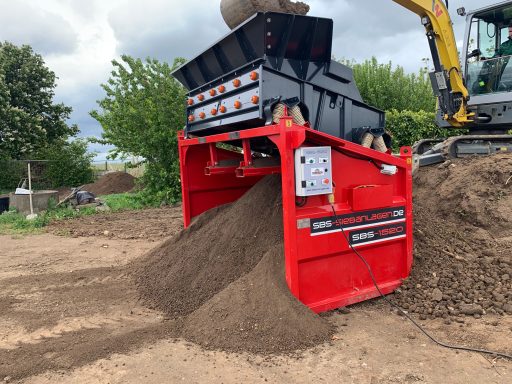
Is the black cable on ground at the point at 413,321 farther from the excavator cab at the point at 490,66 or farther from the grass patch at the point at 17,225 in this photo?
the grass patch at the point at 17,225

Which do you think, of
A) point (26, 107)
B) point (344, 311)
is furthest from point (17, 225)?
point (26, 107)

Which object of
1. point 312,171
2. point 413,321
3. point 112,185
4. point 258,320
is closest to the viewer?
point 258,320

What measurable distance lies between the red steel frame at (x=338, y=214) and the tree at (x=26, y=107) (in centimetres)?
1910

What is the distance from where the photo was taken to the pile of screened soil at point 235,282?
11.5 ft

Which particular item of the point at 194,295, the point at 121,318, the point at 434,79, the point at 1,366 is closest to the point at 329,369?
the point at 194,295

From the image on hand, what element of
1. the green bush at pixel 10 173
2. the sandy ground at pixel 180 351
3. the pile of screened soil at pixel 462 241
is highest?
the green bush at pixel 10 173

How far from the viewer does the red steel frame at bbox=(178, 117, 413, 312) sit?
3.71 meters

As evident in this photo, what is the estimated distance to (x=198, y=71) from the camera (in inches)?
206

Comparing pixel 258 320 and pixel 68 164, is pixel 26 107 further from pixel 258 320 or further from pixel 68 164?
pixel 258 320

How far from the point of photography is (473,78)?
7.94 meters

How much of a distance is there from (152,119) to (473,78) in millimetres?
8315

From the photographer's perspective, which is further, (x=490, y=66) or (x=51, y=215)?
(x=51, y=215)

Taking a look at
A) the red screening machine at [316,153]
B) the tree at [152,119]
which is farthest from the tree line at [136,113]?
the red screening machine at [316,153]

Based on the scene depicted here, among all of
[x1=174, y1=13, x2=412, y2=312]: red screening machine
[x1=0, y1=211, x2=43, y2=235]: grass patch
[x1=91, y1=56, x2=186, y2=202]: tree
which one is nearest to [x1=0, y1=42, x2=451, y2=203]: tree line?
[x1=91, y1=56, x2=186, y2=202]: tree
